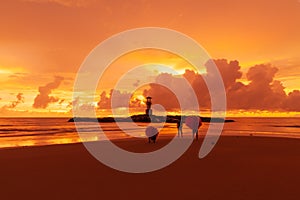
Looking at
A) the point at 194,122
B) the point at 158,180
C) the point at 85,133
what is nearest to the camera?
the point at 158,180

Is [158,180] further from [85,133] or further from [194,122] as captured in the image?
[85,133]

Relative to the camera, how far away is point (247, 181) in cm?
1066

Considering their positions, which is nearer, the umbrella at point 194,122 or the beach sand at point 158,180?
the beach sand at point 158,180

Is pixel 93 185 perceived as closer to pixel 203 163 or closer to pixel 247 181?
pixel 247 181

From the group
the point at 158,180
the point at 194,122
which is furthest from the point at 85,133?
the point at 158,180

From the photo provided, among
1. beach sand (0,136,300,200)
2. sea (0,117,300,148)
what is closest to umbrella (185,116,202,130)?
sea (0,117,300,148)

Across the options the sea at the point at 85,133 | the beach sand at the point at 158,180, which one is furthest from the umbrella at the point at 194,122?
the beach sand at the point at 158,180

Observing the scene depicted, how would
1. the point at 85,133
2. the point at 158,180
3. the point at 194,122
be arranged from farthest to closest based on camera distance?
the point at 85,133 < the point at 194,122 < the point at 158,180

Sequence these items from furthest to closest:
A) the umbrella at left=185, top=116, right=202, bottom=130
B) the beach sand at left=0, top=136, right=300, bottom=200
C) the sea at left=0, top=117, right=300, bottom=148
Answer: the sea at left=0, top=117, right=300, bottom=148, the umbrella at left=185, top=116, right=202, bottom=130, the beach sand at left=0, top=136, right=300, bottom=200

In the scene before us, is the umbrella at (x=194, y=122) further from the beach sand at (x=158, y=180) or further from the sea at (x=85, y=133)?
the beach sand at (x=158, y=180)

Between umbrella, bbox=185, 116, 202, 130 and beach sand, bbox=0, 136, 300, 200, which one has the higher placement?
umbrella, bbox=185, 116, 202, 130

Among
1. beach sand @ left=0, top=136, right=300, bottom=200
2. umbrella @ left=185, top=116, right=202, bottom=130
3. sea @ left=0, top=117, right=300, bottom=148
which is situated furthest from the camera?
sea @ left=0, top=117, right=300, bottom=148

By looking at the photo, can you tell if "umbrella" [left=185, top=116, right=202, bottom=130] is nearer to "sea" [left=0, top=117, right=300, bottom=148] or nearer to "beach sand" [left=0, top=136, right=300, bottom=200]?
"sea" [left=0, top=117, right=300, bottom=148]

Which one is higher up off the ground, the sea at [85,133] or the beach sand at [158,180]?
the sea at [85,133]
